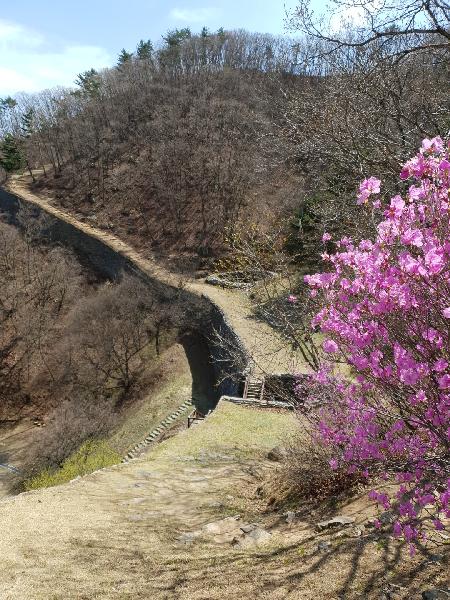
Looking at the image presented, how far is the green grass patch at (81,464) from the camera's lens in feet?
42.3

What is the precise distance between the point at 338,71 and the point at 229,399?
9.22 metres

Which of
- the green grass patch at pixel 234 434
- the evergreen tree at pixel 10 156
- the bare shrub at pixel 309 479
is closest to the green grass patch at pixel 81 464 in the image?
the green grass patch at pixel 234 434

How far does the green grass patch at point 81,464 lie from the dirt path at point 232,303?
5.27 meters

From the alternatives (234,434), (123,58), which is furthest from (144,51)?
(234,434)

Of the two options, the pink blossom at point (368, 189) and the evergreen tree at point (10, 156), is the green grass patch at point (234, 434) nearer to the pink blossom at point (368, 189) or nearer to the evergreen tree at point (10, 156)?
the pink blossom at point (368, 189)

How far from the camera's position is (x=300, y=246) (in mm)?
27875

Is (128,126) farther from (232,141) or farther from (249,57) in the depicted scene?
(249,57)

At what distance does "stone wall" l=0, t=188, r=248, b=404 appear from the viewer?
69.4 feet

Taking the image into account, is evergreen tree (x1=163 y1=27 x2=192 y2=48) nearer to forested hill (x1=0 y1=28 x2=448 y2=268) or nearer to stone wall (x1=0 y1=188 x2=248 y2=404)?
forested hill (x1=0 y1=28 x2=448 y2=268)

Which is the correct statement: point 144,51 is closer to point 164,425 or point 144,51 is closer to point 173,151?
point 173,151

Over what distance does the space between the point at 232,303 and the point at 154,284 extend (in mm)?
6532

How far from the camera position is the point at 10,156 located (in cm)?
5309

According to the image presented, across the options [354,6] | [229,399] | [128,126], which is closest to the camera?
[354,6]

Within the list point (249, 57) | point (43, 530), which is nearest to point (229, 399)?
point (43, 530)
